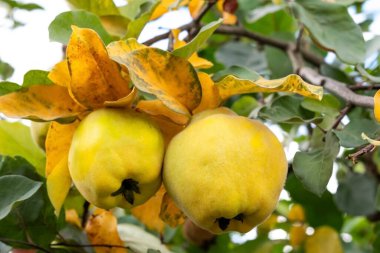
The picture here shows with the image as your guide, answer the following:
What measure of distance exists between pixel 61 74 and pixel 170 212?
0.22 metres

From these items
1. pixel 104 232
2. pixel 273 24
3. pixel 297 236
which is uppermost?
pixel 104 232

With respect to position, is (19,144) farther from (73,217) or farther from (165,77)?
(165,77)

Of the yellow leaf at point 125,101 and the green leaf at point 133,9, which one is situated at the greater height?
the yellow leaf at point 125,101

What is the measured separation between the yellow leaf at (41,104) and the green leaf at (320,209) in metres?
0.67

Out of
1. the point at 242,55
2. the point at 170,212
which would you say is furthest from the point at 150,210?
the point at 242,55

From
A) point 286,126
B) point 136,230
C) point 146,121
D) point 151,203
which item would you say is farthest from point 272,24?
point 146,121

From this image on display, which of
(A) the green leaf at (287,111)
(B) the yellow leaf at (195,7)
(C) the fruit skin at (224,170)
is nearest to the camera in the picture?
(C) the fruit skin at (224,170)

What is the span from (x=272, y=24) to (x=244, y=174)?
0.96 meters

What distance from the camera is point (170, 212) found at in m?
0.82

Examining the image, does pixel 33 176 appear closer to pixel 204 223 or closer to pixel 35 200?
pixel 35 200

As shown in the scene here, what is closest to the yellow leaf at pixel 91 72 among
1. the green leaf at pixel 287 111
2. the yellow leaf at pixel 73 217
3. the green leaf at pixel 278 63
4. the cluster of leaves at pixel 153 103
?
the cluster of leaves at pixel 153 103

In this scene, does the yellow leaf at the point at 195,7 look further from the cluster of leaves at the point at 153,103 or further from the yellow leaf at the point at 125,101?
the yellow leaf at the point at 125,101

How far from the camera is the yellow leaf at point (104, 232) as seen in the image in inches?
36.6

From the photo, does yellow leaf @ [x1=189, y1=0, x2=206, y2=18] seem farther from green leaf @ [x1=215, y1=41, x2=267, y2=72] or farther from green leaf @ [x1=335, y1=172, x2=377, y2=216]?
green leaf @ [x1=335, y1=172, x2=377, y2=216]
